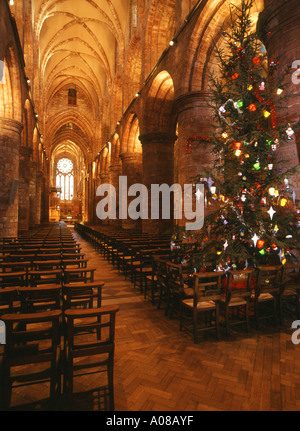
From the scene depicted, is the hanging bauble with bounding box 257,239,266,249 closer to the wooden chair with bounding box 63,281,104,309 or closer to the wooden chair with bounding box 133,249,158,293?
the wooden chair with bounding box 133,249,158,293

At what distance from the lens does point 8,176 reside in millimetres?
9641

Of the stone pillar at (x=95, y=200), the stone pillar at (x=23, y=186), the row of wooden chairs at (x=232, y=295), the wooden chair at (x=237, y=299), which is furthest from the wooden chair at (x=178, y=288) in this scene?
the stone pillar at (x=95, y=200)

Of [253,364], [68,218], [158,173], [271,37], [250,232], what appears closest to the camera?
[253,364]

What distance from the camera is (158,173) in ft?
43.5

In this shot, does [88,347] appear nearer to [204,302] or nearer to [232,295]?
[204,302]

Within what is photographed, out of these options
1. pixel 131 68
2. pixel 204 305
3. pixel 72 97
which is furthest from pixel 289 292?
pixel 72 97

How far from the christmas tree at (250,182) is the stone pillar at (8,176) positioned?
7.65 metres

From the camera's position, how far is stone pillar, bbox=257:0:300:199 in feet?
15.7

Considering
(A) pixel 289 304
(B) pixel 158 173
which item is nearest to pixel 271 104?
(A) pixel 289 304

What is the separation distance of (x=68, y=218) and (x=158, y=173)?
114 feet

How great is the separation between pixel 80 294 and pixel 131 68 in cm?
1671

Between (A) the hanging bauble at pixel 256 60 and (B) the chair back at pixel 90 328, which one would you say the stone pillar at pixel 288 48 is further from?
(B) the chair back at pixel 90 328

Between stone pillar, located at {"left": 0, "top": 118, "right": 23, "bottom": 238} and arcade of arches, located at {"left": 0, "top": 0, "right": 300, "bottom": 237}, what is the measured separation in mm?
36
